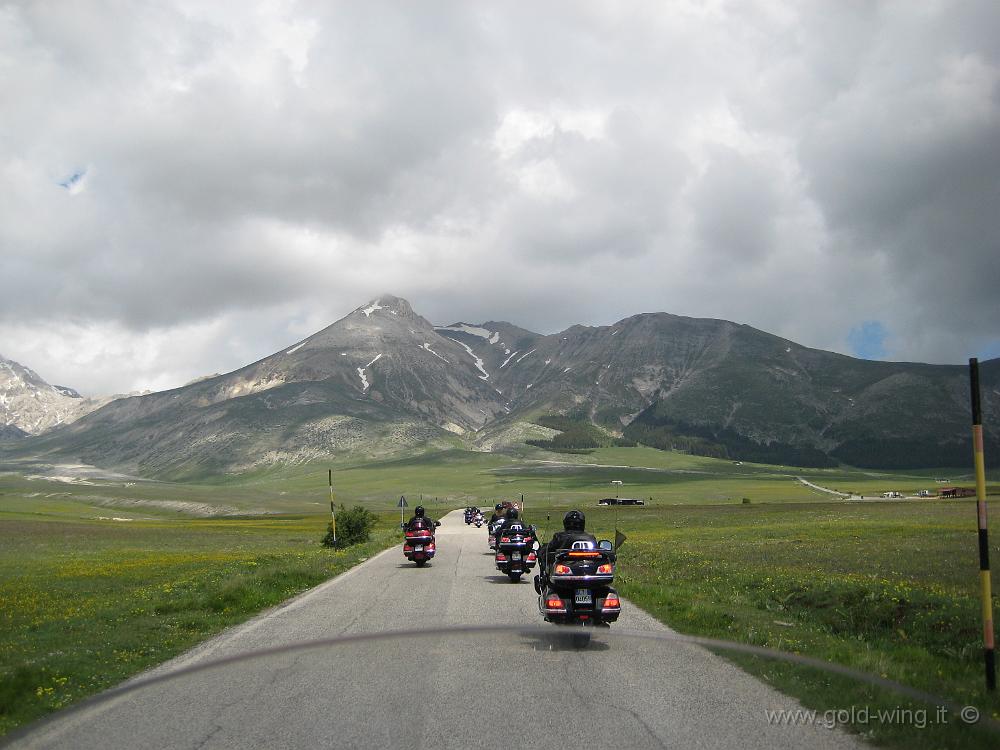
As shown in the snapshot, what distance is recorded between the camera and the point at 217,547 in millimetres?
50656

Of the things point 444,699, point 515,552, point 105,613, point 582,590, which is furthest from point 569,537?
point 105,613

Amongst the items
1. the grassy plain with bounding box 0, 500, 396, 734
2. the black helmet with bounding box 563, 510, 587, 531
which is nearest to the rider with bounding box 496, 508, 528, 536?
the grassy plain with bounding box 0, 500, 396, 734

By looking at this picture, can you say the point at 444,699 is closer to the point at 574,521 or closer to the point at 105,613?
the point at 574,521

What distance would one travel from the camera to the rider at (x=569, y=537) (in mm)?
13547

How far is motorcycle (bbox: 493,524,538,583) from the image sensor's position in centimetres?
2291

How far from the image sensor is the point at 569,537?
13.7 meters

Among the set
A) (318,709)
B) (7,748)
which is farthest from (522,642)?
A: (7,748)

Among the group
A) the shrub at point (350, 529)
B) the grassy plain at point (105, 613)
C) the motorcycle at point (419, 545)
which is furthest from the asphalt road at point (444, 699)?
the shrub at point (350, 529)

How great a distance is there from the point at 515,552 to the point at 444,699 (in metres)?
14.3

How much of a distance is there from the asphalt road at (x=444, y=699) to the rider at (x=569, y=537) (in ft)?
4.97

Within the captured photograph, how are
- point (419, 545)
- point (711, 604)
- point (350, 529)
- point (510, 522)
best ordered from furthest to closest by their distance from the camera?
point (350, 529), point (419, 545), point (510, 522), point (711, 604)

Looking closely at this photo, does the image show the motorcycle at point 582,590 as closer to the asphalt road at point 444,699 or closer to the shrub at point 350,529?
the asphalt road at point 444,699

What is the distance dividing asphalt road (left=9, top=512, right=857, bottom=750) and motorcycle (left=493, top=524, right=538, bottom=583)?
8.81 m

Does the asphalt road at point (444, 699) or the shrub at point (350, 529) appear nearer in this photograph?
the asphalt road at point (444, 699)
